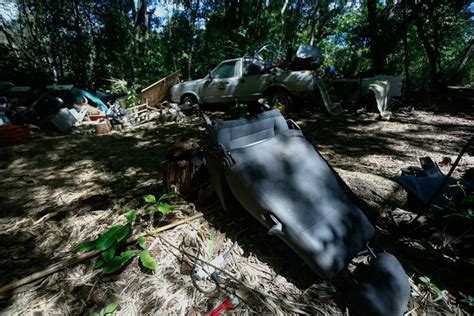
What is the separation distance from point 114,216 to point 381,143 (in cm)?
472

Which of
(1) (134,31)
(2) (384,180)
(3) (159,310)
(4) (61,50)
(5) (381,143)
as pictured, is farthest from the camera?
(1) (134,31)

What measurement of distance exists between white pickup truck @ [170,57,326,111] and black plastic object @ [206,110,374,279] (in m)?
5.00

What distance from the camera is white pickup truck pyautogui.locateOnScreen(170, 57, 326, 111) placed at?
6.71 meters

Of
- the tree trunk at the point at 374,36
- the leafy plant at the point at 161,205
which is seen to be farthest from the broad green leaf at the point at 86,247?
the tree trunk at the point at 374,36

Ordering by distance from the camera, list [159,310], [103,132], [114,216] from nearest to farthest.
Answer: [159,310] → [114,216] → [103,132]

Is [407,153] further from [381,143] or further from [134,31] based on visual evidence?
[134,31]

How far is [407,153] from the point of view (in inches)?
167

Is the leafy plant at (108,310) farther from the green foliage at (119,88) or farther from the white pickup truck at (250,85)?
the green foliage at (119,88)

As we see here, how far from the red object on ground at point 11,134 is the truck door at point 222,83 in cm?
474

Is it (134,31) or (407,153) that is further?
(134,31)

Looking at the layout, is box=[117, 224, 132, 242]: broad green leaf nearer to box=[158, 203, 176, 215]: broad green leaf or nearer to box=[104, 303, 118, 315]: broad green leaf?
box=[158, 203, 176, 215]: broad green leaf

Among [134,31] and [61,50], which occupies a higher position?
[134,31]

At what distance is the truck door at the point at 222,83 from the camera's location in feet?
24.5

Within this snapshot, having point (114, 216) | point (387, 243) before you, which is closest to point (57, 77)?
point (114, 216)
